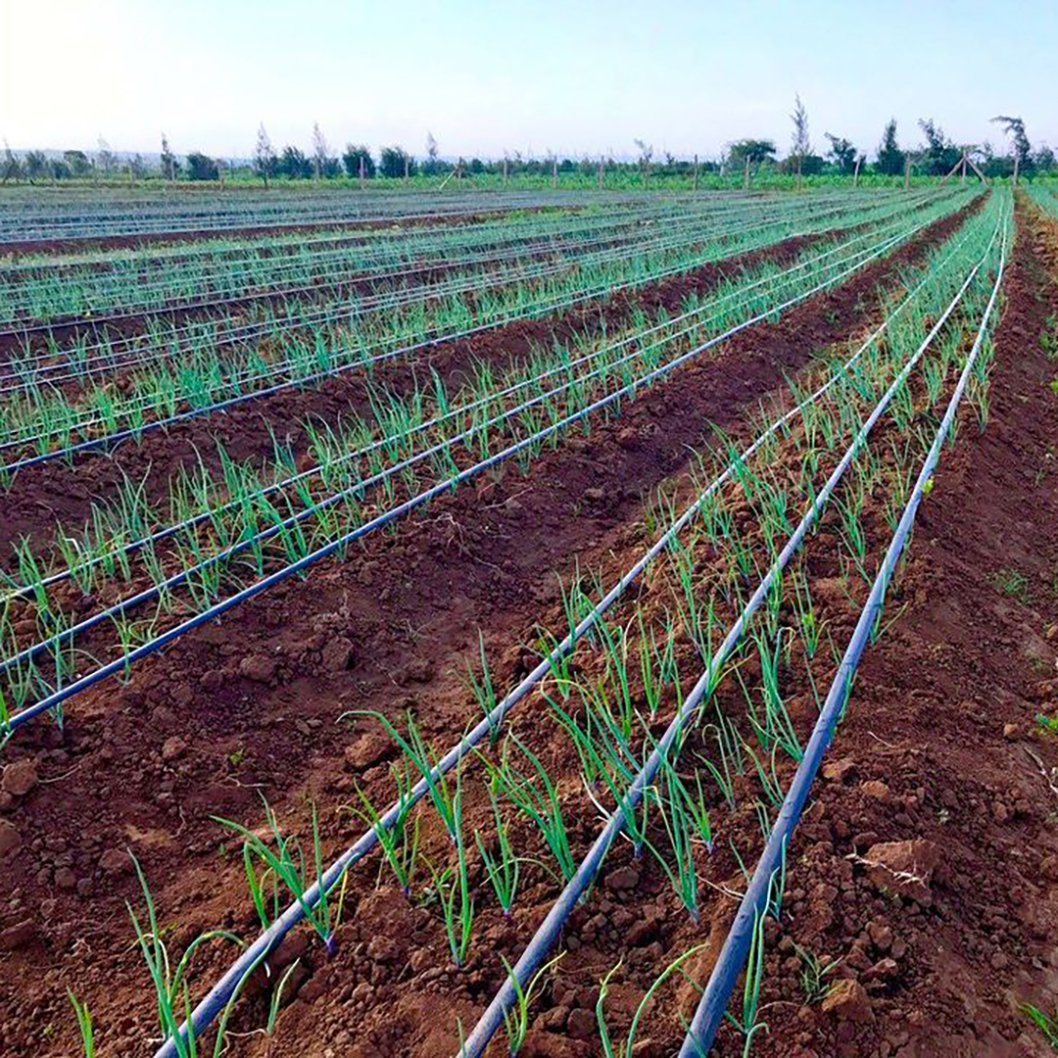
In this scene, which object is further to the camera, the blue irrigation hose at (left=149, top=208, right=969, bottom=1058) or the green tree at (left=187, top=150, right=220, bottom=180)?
the green tree at (left=187, top=150, right=220, bottom=180)

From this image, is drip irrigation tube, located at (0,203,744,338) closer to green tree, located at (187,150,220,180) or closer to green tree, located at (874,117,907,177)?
green tree, located at (187,150,220,180)

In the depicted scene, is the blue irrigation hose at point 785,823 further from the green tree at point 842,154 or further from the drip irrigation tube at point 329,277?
the green tree at point 842,154

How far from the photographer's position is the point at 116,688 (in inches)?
101

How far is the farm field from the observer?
1.62 meters

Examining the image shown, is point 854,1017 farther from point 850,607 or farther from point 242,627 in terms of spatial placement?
point 242,627

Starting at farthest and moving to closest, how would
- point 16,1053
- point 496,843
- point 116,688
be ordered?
1. point 116,688
2. point 496,843
3. point 16,1053

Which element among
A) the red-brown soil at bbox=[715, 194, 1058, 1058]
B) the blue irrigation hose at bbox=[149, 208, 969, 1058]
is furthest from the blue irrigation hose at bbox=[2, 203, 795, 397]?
the red-brown soil at bbox=[715, 194, 1058, 1058]

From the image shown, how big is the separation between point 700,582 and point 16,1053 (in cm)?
213

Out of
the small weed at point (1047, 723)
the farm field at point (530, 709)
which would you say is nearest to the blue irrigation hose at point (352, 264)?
the farm field at point (530, 709)

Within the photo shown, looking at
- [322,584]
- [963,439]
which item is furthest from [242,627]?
[963,439]

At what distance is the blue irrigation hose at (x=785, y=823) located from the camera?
1488mm

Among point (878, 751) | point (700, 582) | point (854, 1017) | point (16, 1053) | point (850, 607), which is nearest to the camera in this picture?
point (854, 1017)

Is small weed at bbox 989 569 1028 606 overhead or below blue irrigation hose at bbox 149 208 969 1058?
below

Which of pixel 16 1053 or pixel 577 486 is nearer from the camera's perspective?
pixel 16 1053
